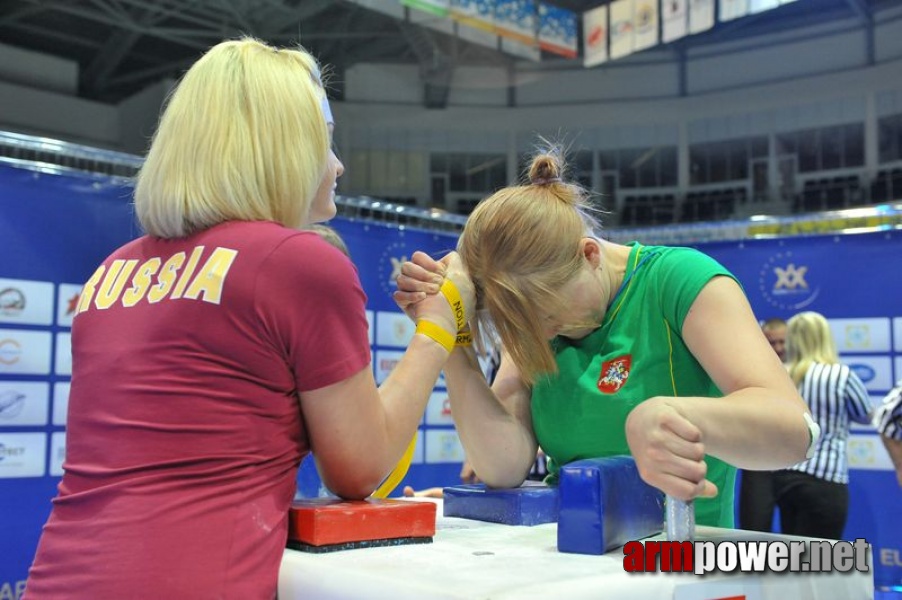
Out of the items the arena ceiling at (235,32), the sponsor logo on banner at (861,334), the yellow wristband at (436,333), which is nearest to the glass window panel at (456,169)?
the arena ceiling at (235,32)

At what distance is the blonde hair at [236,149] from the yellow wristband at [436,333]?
220 millimetres

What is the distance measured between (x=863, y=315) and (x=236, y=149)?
16.8 ft

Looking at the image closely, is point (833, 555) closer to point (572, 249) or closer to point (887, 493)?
point (572, 249)

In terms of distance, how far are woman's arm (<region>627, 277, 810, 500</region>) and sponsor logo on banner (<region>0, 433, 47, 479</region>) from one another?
3350 millimetres

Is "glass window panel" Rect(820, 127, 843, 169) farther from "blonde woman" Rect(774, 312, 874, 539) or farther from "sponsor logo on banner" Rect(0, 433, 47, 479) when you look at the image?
"sponsor logo on banner" Rect(0, 433, 47, 479)

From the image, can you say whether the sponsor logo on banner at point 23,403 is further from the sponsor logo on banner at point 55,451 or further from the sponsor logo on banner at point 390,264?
the sponsor logo on banner at point 390,264

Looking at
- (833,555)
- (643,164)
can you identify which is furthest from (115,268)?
(643,164)

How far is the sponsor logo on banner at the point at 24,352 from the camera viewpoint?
362 cm

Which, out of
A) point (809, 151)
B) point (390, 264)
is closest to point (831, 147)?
point (809, 151)

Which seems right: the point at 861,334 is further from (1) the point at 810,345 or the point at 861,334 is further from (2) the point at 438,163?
(2) the point at 438,163

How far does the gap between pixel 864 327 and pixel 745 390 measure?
187 inches

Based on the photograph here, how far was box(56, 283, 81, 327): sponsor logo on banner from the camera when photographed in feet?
12.5

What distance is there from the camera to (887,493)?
5113 millimetres

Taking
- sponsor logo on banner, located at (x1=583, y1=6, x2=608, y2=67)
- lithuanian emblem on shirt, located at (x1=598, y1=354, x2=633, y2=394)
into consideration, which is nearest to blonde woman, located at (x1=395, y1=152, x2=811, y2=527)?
lithuanian emblem on shirt, located at (x1=598, y1=354, x2=633, y2=394)
